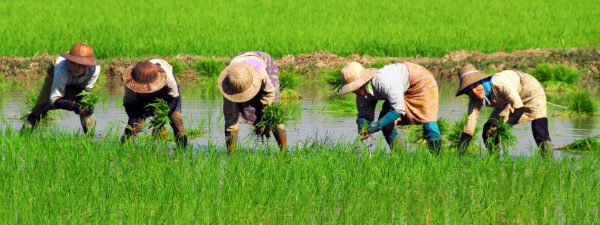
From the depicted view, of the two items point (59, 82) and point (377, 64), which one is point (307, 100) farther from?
point (59, 82)

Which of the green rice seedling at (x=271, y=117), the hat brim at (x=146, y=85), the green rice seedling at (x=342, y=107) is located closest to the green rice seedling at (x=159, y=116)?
the hat brim at (x=146, y=85)

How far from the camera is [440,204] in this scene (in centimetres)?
575

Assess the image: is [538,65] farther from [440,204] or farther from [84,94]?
[440,204]

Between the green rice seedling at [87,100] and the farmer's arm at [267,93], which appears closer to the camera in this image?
the farmer's arm at [267,93]

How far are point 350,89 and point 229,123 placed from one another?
37.8 inches

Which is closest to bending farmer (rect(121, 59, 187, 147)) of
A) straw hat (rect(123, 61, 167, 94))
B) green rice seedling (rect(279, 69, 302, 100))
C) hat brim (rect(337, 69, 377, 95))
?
straw hat (rect(123, 61, 167, 94))

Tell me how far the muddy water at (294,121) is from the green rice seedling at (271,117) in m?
0.60

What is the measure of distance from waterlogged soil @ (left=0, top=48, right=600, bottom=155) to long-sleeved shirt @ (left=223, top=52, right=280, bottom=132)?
0.19m

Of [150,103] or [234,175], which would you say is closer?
[234,175]

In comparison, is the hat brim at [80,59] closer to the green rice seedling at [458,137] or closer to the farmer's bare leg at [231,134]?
the farmer's bare leg at [231,134]

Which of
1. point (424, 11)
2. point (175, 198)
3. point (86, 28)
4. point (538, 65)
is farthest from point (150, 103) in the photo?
point (424, 11)

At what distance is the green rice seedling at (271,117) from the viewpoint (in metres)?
7.54

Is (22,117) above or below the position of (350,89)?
below

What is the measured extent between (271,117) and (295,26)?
11.3 metres
